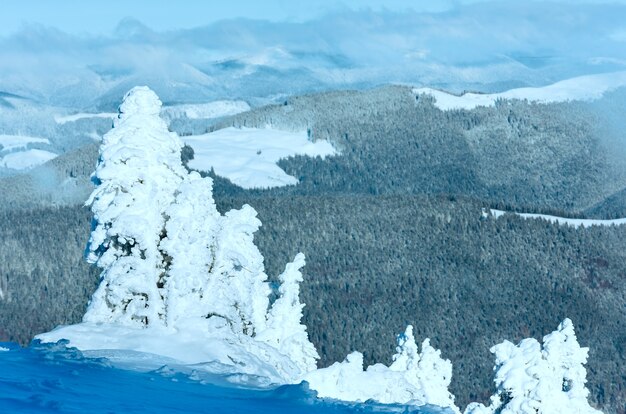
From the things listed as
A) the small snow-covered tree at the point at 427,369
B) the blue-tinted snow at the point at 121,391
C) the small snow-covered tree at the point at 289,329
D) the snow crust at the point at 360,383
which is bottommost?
the blue-tinted snow at the point at 121,391

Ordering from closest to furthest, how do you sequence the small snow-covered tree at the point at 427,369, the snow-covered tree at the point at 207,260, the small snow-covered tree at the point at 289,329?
1. the snow-covered tree at the point at 207,260
2. the small snow-covered tree at the point at 427,369
3. the small snow-covered tree at the point at 289,329

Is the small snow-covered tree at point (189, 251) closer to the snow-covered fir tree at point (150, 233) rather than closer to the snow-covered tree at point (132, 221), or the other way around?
the snow-covered fir tree at point (150, 233)

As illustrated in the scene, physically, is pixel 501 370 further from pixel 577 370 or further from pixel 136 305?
pixel 136 305

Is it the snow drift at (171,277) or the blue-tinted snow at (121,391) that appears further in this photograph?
the snow drift at (171,277)

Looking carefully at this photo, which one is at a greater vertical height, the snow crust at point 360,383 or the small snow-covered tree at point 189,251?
the small snow-covered tree at point 189,251

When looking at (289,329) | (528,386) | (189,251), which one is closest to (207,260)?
(189,251)

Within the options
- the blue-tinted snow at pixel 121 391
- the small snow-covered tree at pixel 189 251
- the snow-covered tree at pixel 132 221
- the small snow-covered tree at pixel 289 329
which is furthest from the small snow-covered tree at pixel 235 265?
the small snow-covered tree at pixel 289 329
